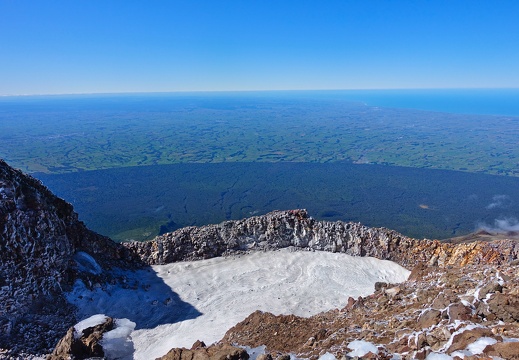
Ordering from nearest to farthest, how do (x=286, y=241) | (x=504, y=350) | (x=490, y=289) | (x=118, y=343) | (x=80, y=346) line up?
1. (x=504, y=350)
2. (x=490, y=289)
3. (x=80, y=346)
4. (x=118, y=343)
5. (x=286, y=241)

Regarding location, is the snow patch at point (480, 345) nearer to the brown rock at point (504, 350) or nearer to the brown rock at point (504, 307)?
the brown rock at point (504, 350)

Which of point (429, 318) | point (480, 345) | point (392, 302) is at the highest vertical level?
point (480, 345)

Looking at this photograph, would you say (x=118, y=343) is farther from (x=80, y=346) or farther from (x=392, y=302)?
(x=392, y=302)

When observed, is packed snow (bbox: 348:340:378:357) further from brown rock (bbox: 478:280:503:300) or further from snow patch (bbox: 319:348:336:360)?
brown rock (bbox: 478:280:503:300)

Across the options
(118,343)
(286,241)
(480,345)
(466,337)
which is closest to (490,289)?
(466,337)

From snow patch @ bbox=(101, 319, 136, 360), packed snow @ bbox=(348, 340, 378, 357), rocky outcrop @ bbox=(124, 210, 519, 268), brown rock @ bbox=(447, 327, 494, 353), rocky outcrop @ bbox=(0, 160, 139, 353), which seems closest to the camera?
brown rock @ bbox=(447, 327, 494, 353)

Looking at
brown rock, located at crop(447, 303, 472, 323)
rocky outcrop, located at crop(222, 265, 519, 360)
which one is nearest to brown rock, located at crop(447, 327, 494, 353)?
rocky outcrop, located at crop(222, 265, 519, 360)

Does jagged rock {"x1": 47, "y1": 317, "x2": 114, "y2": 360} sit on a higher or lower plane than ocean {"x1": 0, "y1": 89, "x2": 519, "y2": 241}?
higher
